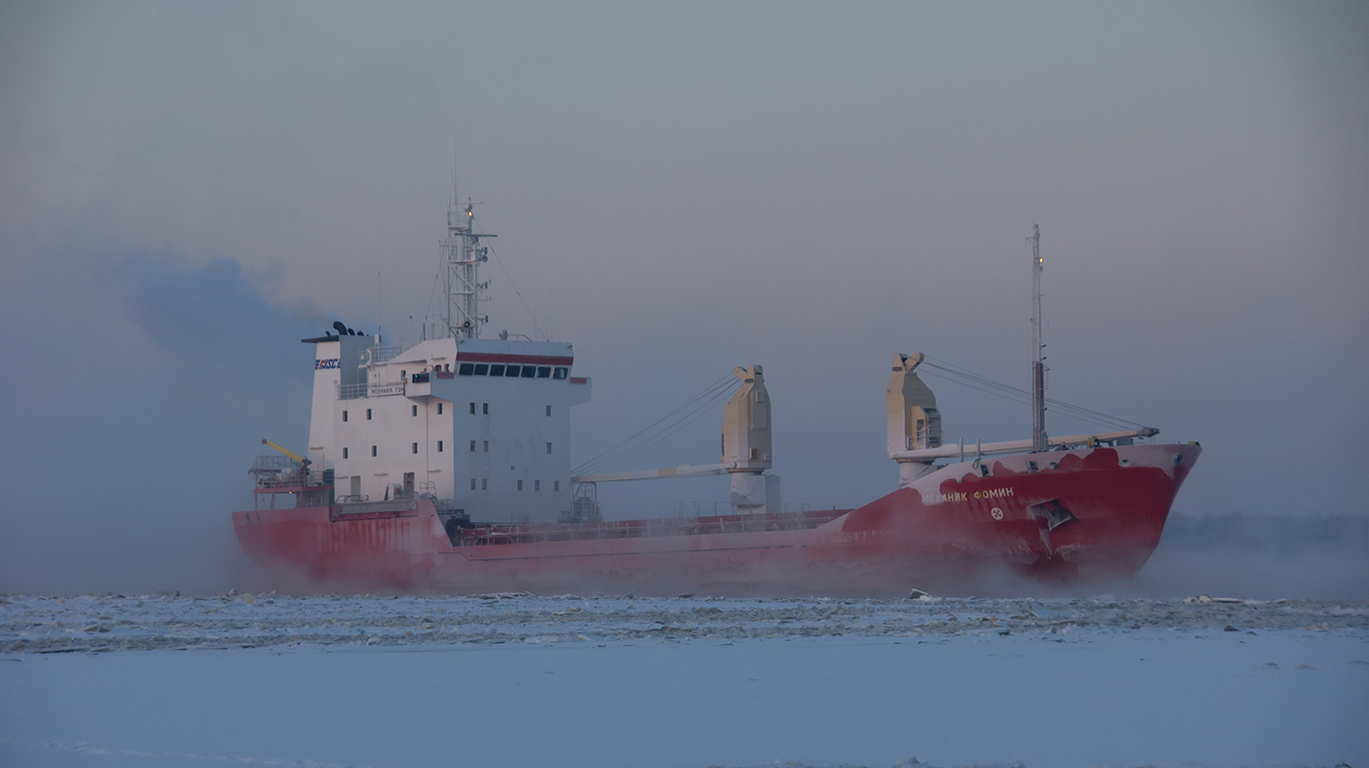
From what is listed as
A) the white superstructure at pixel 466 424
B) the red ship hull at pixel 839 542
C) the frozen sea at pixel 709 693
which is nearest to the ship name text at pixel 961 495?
the red ship hull at pixel 839 542

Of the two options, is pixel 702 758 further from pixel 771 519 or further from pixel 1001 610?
pixel 771 519

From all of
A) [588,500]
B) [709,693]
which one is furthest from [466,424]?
[709,693]

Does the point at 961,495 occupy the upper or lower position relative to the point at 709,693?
upper

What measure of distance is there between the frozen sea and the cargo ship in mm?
6118

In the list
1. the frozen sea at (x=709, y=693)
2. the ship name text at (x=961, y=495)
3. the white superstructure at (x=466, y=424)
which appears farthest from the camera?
the white superstructure at (x=466, y=424)

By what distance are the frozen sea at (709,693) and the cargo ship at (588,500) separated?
20.1ft

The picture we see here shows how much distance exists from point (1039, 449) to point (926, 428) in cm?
386

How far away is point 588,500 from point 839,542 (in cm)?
958

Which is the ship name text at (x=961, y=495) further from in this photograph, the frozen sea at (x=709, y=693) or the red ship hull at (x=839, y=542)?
the frozen sea at (x=709, y=693)

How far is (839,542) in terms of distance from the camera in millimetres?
24891

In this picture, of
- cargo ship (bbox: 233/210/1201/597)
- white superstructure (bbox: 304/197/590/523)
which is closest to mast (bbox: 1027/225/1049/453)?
cargo ship (bbox: 233/210/1201/597)

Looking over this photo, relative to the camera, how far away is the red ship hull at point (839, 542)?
869 inches

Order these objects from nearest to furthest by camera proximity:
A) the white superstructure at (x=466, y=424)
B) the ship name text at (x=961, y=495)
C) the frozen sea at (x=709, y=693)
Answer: the frozen sea at (x=709, y=693) < the ship name text at (x=961, y=495) < the white superstructure at (x=466, y=424)

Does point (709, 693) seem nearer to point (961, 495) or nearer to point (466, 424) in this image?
point (961, 495)
